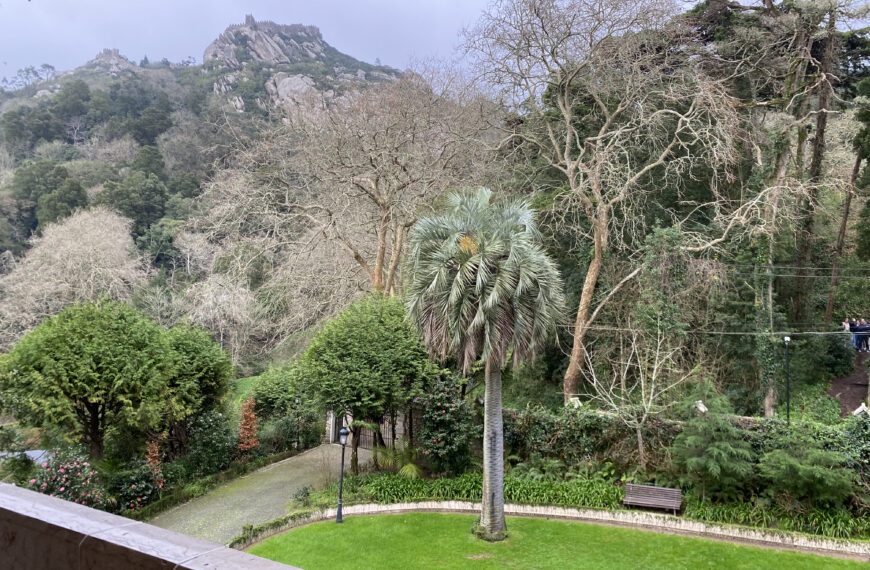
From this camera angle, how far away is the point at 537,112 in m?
17.9

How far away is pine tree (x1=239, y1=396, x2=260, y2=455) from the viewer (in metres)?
17.5

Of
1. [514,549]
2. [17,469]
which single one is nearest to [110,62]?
[17,469]

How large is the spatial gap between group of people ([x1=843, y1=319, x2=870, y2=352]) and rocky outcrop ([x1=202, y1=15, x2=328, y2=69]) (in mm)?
66703

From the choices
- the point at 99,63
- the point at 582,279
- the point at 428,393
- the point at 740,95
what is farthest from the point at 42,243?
the point at 99,63

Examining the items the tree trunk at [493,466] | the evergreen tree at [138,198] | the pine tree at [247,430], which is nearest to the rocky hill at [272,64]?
the evergreen tree at [138,198]

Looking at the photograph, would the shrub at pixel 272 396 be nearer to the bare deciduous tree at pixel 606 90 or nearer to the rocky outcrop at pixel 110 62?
the bare deciduous tree at pixel 606 90

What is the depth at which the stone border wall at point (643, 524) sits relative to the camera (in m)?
10.2

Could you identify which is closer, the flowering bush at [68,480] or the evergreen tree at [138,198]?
the flowering bush at [68,480]

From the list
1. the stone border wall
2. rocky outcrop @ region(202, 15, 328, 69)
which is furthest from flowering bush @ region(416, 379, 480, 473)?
rocky outcrop @ region(202, 15, 328, 69)

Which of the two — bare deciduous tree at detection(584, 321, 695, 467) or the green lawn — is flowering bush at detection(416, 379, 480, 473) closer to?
the green lawn

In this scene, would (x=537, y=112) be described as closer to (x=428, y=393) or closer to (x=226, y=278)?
(x=428, y=393)

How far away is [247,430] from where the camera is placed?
57.9 ft

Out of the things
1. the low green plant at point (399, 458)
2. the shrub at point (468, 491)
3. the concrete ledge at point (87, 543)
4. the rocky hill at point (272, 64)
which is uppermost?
the rocky hill at point (272, 64)

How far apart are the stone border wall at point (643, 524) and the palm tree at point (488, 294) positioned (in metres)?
1.89
